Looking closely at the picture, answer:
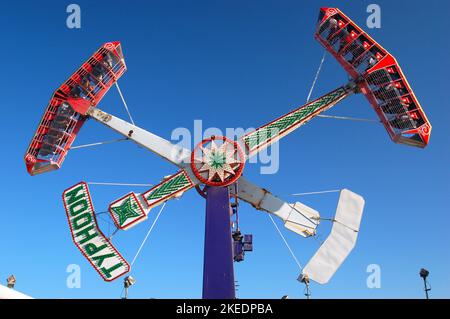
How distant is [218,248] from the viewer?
22719 mm

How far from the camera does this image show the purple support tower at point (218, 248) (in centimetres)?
2172

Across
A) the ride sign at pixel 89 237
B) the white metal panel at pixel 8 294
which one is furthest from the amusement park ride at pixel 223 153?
the white metal panel at pixel 8 294

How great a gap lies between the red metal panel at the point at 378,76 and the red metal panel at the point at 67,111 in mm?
12598

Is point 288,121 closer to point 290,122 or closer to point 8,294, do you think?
point 290,122

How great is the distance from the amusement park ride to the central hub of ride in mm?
54

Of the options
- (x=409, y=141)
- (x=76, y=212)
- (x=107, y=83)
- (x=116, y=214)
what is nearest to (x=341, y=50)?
(x=409, y=141)

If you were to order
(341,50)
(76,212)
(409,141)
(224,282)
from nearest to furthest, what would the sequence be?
(224,282) < (76,212) < (409,141) < (341,50)

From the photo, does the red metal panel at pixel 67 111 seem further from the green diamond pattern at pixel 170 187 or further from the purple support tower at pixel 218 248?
the purple support tower at pixel 218 248

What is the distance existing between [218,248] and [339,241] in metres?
6.60

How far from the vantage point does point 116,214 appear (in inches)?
912

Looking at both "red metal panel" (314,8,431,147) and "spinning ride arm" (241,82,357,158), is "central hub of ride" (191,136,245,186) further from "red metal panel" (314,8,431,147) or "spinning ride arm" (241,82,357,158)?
"red metal panel" (314,8,431,147)
